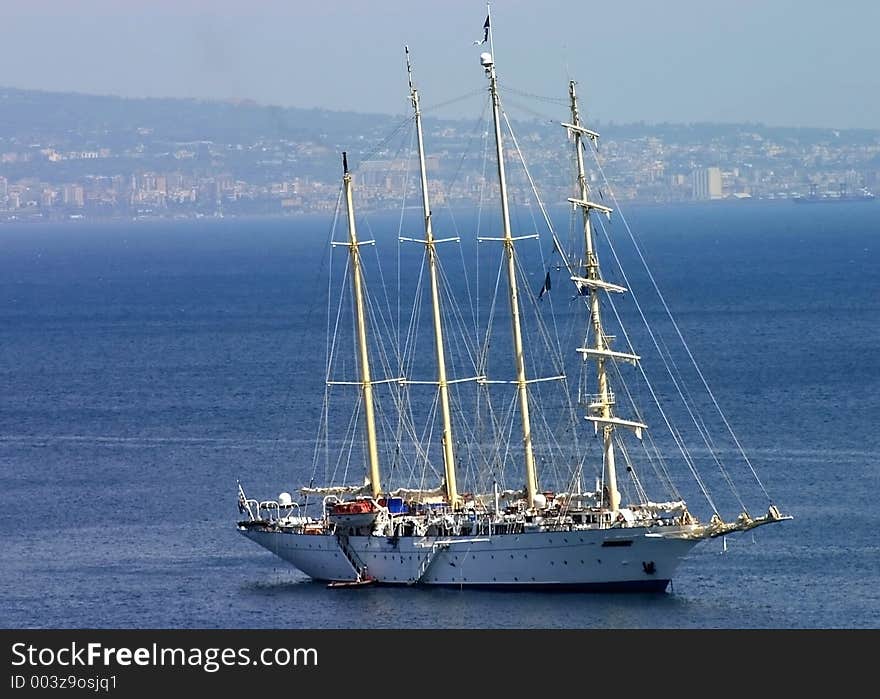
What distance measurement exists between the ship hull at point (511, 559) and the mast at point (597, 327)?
8.46 feet

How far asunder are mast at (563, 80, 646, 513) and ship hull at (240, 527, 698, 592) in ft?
8.46

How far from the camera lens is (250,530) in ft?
305

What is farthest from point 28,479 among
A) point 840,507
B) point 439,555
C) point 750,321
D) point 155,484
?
point 750,321

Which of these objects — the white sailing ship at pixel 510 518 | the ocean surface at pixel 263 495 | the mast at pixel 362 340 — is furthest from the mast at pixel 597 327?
the mast at pixel 362 340

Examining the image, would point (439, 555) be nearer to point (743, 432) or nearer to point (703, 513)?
point (703, 513)

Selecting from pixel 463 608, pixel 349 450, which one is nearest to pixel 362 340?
pixel 463 608

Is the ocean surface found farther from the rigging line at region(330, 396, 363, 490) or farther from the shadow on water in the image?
the rigging line at region(330, 396, 363, 490)

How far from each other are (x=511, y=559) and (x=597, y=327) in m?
10.5

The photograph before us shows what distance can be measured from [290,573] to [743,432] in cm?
3686

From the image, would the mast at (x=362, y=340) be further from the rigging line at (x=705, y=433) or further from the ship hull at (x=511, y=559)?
the rigging line at (x=705, y=433)

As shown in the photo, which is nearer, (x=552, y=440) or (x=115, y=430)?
(x=552, y=440)

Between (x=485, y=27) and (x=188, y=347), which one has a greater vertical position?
(x=485, y=27)

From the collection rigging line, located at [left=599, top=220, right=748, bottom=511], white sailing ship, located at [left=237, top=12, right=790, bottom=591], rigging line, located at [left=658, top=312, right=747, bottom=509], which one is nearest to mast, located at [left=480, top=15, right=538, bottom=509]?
white sailing ship, located at [left=237, top=12, right=790, bottom=591]

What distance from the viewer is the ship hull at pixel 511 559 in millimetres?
84688
